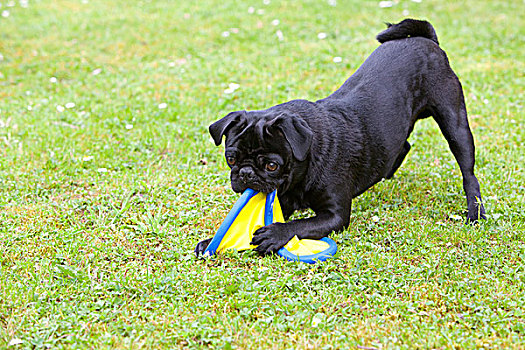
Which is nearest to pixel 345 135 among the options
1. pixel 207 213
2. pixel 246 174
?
pixel 246 174

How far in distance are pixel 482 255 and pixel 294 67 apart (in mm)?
5213

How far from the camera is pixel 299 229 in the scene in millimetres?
4188

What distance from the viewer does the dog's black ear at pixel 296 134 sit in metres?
3.92

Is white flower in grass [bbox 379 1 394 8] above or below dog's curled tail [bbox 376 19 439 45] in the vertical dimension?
below

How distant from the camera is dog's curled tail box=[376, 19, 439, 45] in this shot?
5.21 meters

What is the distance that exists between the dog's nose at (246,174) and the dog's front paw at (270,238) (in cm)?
42

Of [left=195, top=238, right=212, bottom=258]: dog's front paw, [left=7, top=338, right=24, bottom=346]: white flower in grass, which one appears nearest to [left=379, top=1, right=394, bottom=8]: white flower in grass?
[left=195, top=238, right=212, bottom=258]: dog's front paw

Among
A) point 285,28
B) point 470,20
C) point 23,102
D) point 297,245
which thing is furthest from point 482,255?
point 470,20

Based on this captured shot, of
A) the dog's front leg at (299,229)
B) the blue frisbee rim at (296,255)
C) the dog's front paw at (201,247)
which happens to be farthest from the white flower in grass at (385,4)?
the dog's front paw at (201,247)

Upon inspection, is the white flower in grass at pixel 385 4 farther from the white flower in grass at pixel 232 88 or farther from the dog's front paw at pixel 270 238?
the dog's front paw at pixel 270 238

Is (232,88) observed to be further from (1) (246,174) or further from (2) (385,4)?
(2) (385,4)

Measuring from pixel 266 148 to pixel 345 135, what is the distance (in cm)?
86

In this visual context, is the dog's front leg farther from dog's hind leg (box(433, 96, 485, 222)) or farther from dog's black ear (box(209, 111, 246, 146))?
dog's hind leg (box(433, 96, 485, 222))

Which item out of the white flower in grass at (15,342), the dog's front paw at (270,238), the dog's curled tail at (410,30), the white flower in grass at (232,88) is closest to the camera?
the white flower in grass at (15,342)
